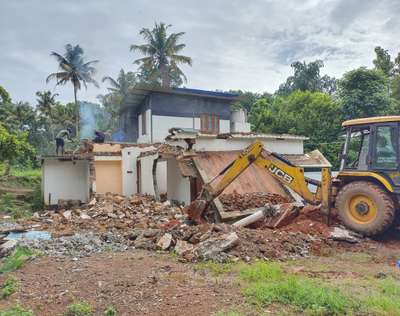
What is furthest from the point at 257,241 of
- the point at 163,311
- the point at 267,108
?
the point at 267,108

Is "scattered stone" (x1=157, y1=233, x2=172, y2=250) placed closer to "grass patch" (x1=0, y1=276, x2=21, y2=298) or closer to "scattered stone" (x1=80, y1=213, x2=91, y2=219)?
"grass patch" (x1=0, y1=276, x2=21, y2=298)

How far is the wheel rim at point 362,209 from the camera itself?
7.57m

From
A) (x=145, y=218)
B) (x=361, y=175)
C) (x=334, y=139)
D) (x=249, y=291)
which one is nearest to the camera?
(x=249, y=291)

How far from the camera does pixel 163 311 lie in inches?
165

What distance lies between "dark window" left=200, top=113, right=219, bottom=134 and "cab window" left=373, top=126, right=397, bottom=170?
50.8 ft

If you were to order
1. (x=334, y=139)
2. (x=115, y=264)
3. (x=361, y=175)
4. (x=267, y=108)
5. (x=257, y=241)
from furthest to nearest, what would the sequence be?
(x=267, y=108)
(x=334, y=139)
(x=361, y=175)
(x=257, y=241)
(x=115, y=264)

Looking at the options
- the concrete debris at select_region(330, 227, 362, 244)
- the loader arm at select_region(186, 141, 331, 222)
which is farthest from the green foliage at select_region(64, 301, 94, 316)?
the concrete debris at select_region(330, 227, 362, 244)

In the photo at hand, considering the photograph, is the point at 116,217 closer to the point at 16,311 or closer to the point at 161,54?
the point at 16,311

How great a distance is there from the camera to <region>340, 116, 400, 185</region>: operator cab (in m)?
7.35

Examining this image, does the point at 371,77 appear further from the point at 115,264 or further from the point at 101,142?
the point at 115,264

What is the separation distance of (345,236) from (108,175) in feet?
40.0

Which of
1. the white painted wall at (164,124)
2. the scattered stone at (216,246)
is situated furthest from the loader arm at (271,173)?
the white painted wall at (164,124)

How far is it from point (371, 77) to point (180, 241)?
62.6 feet

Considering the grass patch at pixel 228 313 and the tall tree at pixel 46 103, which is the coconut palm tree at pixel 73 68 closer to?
the tall tree at pixel 46 103
